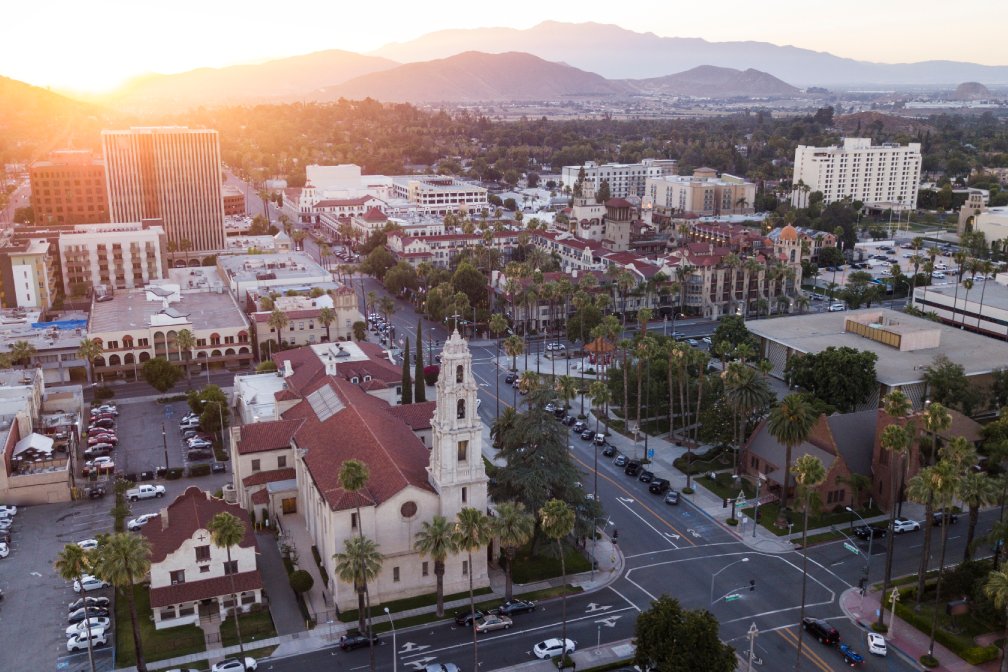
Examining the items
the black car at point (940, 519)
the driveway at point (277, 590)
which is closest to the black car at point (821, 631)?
the black car at point (940, 519)

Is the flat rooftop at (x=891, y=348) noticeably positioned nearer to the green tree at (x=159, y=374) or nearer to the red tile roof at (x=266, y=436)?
the red tile roof at (x=266, y=436)

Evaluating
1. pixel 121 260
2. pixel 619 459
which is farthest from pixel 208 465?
pixel 121 260

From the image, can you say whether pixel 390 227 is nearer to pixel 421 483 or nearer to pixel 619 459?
pixel 619 459

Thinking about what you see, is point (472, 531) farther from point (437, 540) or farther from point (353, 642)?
point (353, 642)

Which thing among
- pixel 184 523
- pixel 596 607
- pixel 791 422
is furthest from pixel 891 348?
pixel 184 523

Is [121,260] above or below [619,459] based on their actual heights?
above

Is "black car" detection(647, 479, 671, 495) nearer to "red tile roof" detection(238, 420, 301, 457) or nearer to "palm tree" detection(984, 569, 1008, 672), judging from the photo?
"palm tree" detection(984, 569, 1008, 672)

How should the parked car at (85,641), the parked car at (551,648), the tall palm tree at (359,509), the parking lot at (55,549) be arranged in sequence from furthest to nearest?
the parked car at (85,641), the parking lot at (55,549), the parked car at (551,648), the tall palm tree at (359,509)
